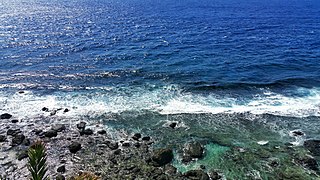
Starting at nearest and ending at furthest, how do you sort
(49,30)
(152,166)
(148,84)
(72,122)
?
(152,166)
(72,122)
(148,84)
(49,30)

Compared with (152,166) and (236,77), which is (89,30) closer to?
(236,77)

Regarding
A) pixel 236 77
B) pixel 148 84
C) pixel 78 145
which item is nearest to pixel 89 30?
pixel 148 84

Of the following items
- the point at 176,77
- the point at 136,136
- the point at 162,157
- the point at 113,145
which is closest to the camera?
the point at 162,157

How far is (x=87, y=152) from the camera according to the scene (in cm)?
3466

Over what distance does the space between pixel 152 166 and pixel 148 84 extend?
22.1 m

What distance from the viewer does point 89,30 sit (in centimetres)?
8388

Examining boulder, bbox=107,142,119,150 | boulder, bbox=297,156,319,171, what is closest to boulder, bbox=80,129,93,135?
boulder, bbox=107,142,119,150

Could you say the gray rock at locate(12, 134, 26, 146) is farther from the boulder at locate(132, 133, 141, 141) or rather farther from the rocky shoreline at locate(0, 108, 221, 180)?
the boulder at locate(132, 133, 141, 141)

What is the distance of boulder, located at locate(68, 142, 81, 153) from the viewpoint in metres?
34.7

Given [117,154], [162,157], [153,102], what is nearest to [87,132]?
[117,154]

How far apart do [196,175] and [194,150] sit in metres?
4.35

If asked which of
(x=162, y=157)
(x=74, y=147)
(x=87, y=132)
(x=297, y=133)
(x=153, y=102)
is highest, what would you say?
(x=153, y=102)

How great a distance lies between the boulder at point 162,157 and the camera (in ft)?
107

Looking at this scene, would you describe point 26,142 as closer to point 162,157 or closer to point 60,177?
point 60,177
